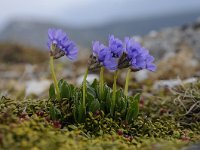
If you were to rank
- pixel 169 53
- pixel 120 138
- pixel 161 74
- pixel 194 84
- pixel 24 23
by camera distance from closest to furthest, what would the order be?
pixel 120 138, pixel 194 84, pixel 161 74, pixel 169 53, pixel 24 23

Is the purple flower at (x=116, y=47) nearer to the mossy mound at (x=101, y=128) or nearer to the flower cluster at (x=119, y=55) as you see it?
the flower cluster at (x=119, y=55)

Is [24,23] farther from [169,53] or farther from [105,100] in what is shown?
[105,100]

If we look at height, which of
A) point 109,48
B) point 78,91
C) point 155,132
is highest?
point 109,48

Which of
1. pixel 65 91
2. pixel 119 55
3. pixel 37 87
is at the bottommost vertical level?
pixel 37 87

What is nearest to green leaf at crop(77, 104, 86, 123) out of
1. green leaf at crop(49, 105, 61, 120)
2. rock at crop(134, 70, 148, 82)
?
green leaf at crop(49, 105, 61, 120)

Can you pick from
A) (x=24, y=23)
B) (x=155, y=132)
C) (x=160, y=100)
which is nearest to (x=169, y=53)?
(x=160, y=100)

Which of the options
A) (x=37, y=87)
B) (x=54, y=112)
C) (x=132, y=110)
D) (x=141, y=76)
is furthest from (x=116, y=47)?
(x=141, y=76)

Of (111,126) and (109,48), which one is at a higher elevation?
(109,48)

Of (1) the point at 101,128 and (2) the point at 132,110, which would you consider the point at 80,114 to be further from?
(2) the point at 132,110
